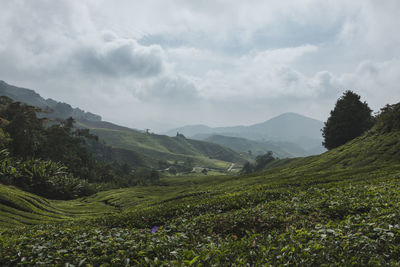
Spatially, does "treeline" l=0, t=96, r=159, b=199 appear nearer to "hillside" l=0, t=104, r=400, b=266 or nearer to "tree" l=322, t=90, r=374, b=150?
"hillside" l=0, t=104, r=400, b=266

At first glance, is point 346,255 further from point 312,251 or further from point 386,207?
point 386,207

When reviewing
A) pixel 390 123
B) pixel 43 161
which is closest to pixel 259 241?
pixel 43 161

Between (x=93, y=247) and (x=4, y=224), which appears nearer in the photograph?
(x=93, y=247)

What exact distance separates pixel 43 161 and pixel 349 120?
83.9m

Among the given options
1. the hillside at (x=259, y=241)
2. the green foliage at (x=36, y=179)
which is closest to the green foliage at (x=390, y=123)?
the hillside at (x=259, y=241)

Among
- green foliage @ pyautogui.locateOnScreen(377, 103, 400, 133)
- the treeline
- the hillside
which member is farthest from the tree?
the treeline

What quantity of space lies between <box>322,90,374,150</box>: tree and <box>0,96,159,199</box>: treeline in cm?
7344

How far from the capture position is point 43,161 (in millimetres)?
45594

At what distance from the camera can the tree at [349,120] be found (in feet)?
231

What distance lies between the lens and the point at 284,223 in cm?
1073

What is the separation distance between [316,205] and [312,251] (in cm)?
658

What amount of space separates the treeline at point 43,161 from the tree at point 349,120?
73.4 meters

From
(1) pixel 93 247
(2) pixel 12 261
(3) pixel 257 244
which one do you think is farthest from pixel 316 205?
(2) pixel 12 261

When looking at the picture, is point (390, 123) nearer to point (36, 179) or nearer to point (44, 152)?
point (36, 179)
